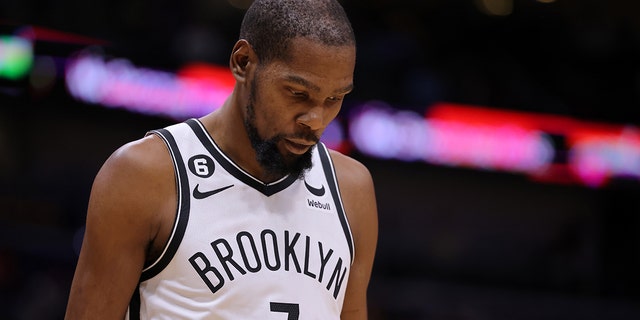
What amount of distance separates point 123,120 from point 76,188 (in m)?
1.02

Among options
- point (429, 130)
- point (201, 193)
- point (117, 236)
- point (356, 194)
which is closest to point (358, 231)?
point (356, 194)

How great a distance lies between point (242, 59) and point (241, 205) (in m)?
0.40

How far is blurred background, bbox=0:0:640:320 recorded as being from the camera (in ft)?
30.1

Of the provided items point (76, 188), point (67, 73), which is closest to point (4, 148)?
point (76, 188)

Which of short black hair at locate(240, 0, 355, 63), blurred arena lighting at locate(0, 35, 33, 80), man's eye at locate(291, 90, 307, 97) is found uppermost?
blurred arena lighting at locate(0, 35, 33, 80)

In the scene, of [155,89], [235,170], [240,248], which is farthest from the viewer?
[155,89]

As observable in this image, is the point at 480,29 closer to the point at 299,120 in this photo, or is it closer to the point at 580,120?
the point at 580,120

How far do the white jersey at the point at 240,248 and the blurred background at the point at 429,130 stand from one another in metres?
6.34

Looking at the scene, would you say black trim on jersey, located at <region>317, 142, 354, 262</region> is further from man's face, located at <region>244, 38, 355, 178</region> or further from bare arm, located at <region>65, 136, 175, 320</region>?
bare arm, located at <region>65, 136, 175, 320</region>

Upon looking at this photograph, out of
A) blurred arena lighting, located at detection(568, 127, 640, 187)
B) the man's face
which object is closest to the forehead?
the man's face

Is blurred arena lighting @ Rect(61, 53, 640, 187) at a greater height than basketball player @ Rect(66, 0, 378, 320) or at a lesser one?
greater

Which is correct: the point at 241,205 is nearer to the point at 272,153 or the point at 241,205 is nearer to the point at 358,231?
the point at 272,153

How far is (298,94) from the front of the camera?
94.4 inches

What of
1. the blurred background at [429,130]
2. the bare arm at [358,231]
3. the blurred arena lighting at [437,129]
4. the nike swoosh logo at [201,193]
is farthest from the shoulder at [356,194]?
the blurred arena lighting at [437,129]
